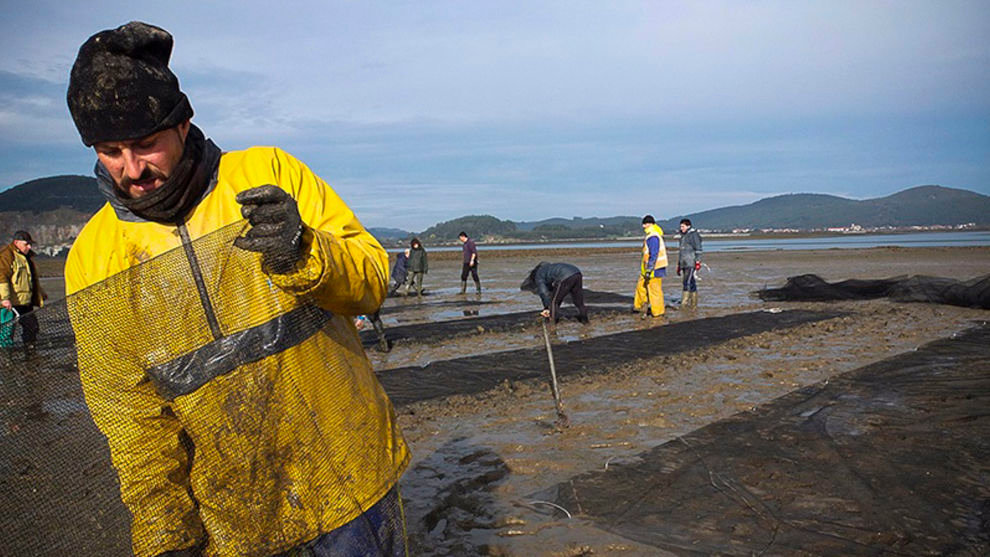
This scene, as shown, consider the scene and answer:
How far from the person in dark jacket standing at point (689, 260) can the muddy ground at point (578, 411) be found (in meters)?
0.76

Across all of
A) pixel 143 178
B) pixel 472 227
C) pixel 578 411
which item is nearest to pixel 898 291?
pixel 578 411

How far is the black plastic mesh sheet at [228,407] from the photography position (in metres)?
1.63

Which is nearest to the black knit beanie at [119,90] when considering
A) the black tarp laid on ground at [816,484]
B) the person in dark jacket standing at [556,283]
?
the black tarp laid on ground at [816,484]

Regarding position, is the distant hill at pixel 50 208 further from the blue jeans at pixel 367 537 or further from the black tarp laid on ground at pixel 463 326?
the blue jeans at pixel 367 537

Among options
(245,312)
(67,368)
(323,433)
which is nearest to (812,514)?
(323,433)

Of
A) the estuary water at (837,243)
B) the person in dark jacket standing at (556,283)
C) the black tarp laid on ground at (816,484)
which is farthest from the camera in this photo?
the estuary water at (837,243)

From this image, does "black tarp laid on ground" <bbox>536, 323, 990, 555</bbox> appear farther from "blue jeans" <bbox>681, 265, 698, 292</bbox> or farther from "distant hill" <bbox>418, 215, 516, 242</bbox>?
"distant hill" <bbox>418, 215, 516, 242</bbox>

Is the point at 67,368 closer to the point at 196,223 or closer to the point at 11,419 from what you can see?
the point at 11,419

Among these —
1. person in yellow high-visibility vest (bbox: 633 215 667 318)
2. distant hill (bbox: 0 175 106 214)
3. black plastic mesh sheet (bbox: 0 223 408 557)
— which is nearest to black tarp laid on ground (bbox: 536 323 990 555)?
black plastic mesh sheet (bbox: 0 223 408 557)

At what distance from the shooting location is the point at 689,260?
14.3 meters

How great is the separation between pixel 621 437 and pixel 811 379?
3.01 meters

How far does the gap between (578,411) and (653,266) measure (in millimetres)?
6907

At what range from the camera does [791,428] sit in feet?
17.6

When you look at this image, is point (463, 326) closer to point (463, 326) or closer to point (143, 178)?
point (463, 326)
